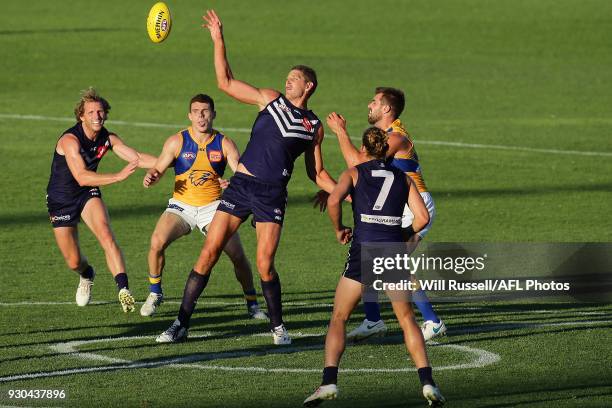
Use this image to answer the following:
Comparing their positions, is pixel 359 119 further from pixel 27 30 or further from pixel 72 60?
pixel 27 30

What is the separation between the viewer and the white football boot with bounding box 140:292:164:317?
14891 millimetres

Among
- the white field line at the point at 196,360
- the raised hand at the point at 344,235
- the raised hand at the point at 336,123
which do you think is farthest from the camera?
the raised hand at the point at 336,123

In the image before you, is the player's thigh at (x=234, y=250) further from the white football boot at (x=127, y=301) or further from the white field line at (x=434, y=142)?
the white field line at (x=434, y=142)

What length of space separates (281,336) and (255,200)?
1260mm

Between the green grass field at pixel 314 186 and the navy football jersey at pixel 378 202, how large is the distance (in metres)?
1.23

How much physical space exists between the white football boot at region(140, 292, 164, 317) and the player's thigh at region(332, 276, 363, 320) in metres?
4.48

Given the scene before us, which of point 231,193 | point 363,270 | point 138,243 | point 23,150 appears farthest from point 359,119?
point 363,270

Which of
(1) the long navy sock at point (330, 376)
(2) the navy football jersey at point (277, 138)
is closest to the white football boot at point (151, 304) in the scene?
(2) the navy football jersey at point (277, 138)

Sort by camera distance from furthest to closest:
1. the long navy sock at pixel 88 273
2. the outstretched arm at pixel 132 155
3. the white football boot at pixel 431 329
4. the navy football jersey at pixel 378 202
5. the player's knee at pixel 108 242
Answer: the long navy sock at pixel 88 273
the player's knee at pixel 108 242
the outstretched arm at pixel 132 155
the white football boot at pixel 431 329
the navy football jersey at pixel 378 202

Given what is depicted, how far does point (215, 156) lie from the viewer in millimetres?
15148

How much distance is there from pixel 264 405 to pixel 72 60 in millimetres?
37492

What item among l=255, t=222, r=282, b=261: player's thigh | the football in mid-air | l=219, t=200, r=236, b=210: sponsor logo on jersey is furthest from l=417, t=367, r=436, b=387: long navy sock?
the football in mid-air

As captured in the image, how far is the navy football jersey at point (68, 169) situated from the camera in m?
15.2

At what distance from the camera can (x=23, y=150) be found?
2912 centimetres
